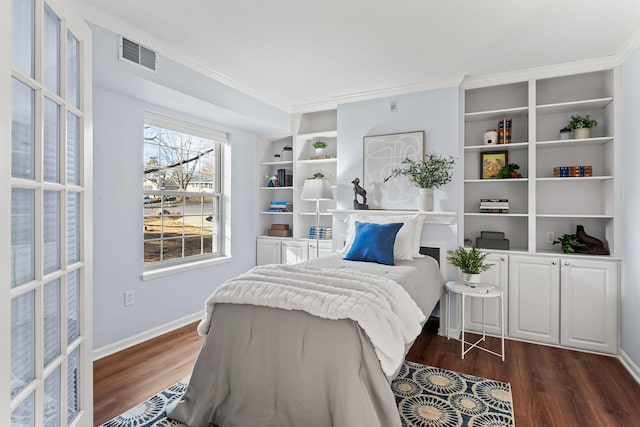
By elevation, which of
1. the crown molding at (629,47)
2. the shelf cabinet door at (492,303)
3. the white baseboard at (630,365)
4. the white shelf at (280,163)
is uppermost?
the crown molding at (629,47)

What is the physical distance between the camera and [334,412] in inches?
66.7

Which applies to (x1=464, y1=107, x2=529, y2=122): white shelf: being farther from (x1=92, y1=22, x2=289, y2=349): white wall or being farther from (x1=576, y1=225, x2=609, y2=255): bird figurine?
(x1=92, y1=22, x2=289, y2=349): white wall

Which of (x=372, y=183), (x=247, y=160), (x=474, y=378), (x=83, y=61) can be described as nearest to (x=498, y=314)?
(x=474, y=378)

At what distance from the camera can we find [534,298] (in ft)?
10.8

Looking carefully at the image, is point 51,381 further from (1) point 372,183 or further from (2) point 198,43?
(1) point 372,183

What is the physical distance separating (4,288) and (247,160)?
12.6ft

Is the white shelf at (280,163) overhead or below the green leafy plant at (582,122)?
below

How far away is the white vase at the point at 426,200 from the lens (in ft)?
11.6

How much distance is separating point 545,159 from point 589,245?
0.91 metres

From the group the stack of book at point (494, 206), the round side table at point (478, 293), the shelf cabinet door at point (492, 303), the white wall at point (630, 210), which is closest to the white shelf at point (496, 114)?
the white wall at point (630, 210)

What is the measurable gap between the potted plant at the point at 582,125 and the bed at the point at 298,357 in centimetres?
241

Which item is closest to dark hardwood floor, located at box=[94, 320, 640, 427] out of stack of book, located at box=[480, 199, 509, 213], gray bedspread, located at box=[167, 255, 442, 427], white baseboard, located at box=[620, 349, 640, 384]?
white baseboard, located at box=[620, 349, 640, 384]

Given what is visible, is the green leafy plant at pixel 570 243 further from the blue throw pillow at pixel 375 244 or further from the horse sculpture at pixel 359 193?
the horse sculpture at pixel 359 193

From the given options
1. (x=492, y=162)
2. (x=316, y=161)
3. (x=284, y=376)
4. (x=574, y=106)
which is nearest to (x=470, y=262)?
(x=492, y=162)
